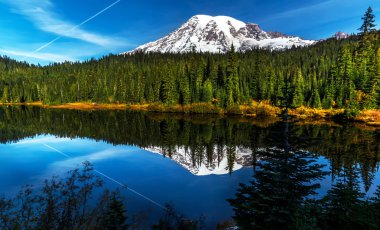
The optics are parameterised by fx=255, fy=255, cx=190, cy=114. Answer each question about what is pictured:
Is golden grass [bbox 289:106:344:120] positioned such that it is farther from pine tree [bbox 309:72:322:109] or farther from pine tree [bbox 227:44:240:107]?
pine tree [bbox 227:44:240:107]

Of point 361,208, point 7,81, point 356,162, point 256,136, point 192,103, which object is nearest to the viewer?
point 361,208

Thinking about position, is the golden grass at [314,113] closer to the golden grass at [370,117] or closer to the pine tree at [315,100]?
the pine tree at [315,100]

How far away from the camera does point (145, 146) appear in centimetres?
4712

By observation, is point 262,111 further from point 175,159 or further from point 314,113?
point 175,159

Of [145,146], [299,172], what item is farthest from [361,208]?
[145,146]

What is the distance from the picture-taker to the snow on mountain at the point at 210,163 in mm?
31641

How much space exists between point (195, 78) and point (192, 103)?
13333mm

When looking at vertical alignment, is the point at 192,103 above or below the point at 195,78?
below

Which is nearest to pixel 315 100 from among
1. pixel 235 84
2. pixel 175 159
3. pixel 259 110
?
pixel 259 110

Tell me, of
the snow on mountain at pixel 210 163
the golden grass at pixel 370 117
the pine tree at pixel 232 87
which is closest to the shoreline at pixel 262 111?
the golden grass at pixel 370 117

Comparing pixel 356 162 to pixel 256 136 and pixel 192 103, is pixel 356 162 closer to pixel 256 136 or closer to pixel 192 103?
pixel 256 136

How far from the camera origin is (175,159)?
123 feet

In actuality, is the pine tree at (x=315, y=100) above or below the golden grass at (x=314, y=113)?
above

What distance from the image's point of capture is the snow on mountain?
104ft
